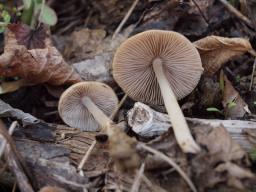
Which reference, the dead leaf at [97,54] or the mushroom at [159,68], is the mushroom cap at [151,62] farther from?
the dead leaf at [97,54]

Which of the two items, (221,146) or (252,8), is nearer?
(221,146)

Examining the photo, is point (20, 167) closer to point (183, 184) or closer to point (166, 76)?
point (183, 184)

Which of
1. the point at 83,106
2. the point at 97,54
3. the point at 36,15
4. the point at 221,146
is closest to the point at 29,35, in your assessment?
the point at 36,15

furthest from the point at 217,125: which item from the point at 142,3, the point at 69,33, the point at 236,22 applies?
the point at 69,33

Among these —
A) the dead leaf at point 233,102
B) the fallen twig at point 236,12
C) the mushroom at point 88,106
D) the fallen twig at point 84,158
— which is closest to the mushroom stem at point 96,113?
the mushroom at point 88,106

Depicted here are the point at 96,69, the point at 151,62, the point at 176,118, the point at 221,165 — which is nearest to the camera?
the point at 221,165

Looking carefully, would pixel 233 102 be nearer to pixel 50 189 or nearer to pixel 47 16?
pixel 50 189

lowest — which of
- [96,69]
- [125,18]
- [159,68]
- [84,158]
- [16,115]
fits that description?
[84,158]
